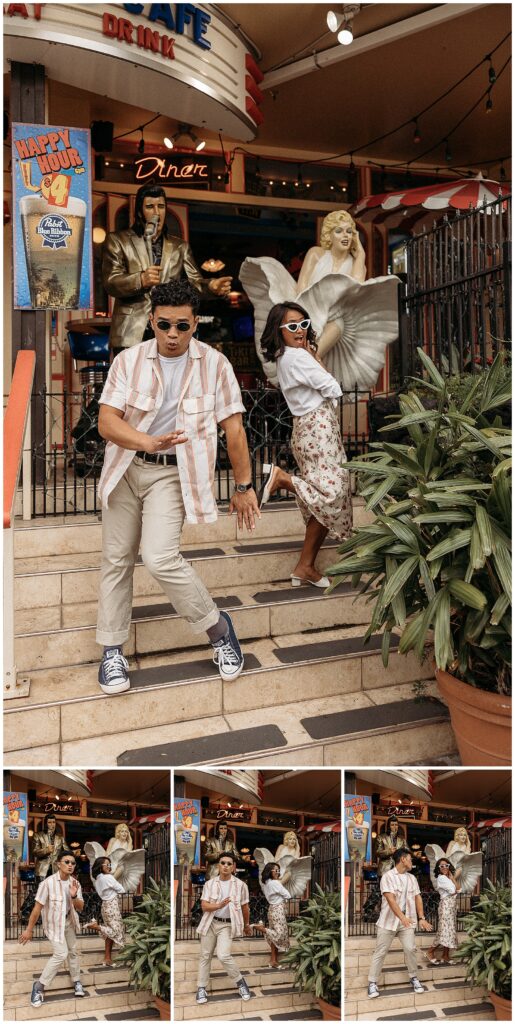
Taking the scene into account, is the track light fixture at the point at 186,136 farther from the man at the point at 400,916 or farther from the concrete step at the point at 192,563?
the man at the point at 400,916

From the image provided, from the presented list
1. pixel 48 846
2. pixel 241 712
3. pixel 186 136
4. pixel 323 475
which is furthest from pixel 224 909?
pixel 186 136

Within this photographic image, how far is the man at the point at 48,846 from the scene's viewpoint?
2.33 m

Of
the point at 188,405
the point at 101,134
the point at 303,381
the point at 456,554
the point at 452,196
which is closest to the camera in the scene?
the point at 456,554

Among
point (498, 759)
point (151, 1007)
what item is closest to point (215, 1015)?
point (151, 1007)

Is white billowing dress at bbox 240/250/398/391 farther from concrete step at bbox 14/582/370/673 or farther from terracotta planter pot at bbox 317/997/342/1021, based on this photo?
terracotta planter pot at bbox 317/997/342/1021

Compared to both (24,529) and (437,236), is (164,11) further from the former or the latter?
(24,529)

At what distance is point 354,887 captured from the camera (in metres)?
2.32

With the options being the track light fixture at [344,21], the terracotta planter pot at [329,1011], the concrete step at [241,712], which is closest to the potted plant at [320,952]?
the terracotta planter pot at [329,1011]

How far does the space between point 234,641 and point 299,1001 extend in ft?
4.32

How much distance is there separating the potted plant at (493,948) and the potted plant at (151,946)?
0.95m

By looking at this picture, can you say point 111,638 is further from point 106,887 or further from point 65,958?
point 65,958

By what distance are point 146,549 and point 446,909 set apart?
5.44 feet

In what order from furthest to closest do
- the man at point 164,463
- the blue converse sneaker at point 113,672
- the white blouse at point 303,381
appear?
1. the white blouse at point 303,381
2. the blue converse sneaker at point 113,672
3. the man at point 164,463

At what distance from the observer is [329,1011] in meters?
2.31
